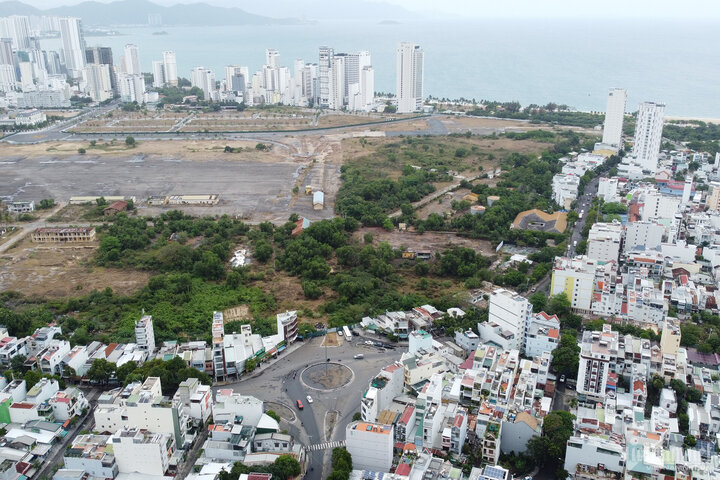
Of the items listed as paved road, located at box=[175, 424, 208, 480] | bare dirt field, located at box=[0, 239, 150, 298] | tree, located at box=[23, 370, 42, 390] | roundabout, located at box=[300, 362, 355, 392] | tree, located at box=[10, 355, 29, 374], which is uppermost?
tree, located at box=[23, 370, 42, 390]

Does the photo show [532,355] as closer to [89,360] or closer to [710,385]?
[710,385]

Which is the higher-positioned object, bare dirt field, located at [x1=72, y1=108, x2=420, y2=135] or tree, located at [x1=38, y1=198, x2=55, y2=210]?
bare dirt field, located at [x1=72, y1=108, x2=420, y2=135]

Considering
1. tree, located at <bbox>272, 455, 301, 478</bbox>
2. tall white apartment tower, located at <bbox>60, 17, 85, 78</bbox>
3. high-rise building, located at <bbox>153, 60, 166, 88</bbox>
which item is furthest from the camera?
tall white apartment tower, located at <bbox>60, 17, 85, 78</bbox>

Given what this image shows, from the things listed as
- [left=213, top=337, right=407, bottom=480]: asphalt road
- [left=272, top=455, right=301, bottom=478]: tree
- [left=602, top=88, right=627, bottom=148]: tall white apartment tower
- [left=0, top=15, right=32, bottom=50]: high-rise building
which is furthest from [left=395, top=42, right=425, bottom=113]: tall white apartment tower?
[left=0, top=15, right=32, bottom=50]: high-rise building

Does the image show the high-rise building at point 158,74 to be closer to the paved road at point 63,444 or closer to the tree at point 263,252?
the tree at point 263,252

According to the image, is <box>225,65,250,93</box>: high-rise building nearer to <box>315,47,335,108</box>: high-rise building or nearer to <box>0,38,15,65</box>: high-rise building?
<box>315,47,335,108</box>: high-rise building

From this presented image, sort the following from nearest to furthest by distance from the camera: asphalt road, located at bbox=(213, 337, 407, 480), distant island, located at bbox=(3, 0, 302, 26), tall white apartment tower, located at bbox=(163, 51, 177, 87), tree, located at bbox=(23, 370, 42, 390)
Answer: asphalt road, located at bbox=(213, 337, 407, 480)
tree, located at bbox=(23, 370, 42, 390)
tall white apartment tower, located at bbox=(163, 51, 177, 87)
distant island, located at bbox=(3, 0, 302, 26)

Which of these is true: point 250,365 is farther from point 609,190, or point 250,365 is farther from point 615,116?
point 615,116

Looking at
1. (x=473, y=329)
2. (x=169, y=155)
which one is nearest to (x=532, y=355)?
(x=473, y=329)
